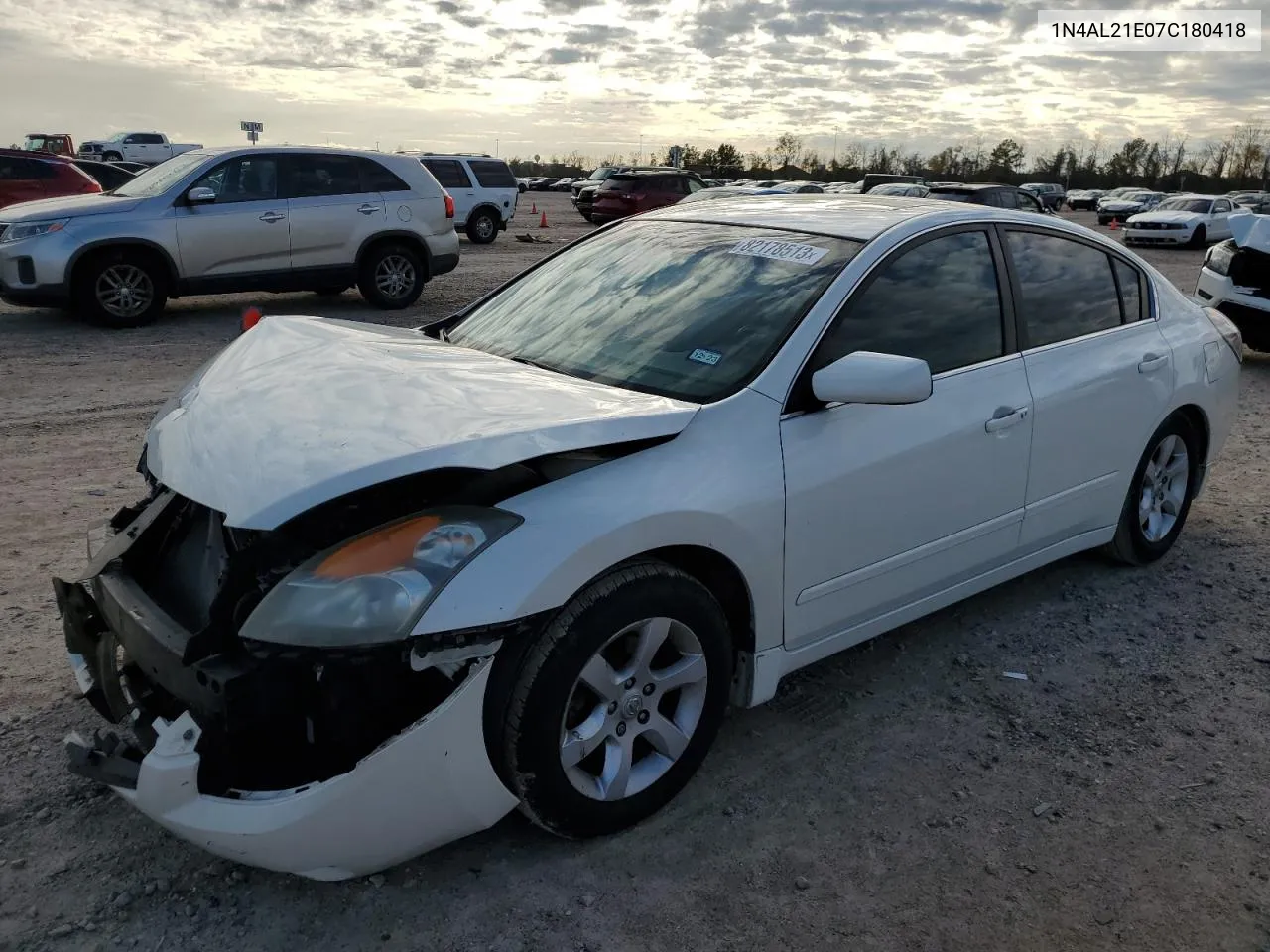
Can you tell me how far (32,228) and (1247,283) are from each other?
11285 millimetres

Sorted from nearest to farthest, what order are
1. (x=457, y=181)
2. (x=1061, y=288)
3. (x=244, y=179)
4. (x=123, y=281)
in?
(x=1061, y=288)
(x=123, y=281)
(x=244, y=179)
(x=457, y=181)

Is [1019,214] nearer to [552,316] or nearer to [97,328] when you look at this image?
[552,316]

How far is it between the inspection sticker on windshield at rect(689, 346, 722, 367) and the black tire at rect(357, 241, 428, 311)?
29.5 ft

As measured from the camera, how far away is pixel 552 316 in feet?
12.4

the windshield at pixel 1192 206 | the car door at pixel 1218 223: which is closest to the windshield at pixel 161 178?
the car door at pixel 1218 223

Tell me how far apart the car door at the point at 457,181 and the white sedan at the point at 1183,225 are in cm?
1772

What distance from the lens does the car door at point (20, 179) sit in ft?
48.6

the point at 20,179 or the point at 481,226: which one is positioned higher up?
the point at 20,179

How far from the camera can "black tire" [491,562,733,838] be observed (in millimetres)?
2494

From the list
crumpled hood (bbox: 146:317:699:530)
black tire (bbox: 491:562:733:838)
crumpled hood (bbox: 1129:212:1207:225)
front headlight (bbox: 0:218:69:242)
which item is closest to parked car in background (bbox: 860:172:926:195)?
crumpled hood (bbox: 1129:212:1207:225)

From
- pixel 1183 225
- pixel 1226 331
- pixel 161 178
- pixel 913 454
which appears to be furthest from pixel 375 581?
pixel 1183 225

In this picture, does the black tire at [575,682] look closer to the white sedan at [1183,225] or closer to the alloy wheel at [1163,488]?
the alloy wheel at [1163,488]

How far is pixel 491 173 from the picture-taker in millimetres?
21906

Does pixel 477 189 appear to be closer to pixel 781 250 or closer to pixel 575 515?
pixel 781 250
